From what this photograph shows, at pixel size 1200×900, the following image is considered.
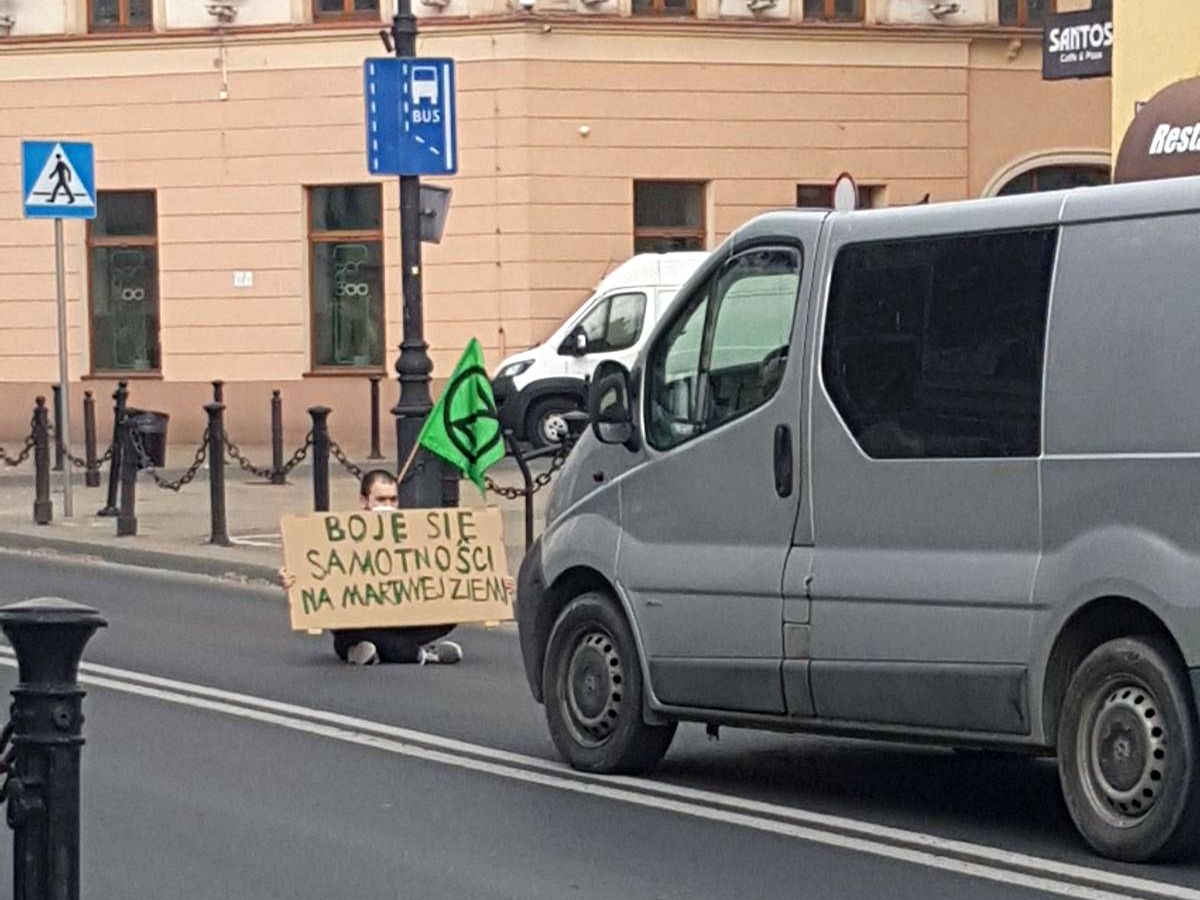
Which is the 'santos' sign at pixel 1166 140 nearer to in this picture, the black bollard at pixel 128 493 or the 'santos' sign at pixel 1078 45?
the 'santos' sign at pixel 1078 45

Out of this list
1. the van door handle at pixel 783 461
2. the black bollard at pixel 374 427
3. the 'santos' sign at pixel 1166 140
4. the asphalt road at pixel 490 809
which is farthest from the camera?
the black bollard at pixel 374 427

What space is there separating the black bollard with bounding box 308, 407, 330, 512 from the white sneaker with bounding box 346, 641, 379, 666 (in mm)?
5767

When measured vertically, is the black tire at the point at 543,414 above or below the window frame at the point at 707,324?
below

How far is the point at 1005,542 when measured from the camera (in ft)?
28.9

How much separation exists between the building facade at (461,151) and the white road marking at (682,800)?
63.0 ft

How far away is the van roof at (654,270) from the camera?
2973 cm

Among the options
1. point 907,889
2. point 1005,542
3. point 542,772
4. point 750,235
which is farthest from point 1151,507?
point 542,772

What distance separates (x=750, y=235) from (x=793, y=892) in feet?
9.35

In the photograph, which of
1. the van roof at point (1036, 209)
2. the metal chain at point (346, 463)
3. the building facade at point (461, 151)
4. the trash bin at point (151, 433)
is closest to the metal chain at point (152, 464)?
the trash bin at point (151, 433)

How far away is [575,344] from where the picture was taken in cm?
3016

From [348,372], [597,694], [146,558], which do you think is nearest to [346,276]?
[348,372]

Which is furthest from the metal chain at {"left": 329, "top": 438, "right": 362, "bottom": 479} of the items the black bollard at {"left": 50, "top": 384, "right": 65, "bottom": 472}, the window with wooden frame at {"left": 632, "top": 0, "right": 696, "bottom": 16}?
the window with wooden frame at {"left": 632, "top": 0, "right": 696, "bottom": 16}

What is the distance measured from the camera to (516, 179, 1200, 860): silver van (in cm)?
830

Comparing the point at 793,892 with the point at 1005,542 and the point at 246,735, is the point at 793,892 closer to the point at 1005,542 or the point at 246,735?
the point at 1005,542
